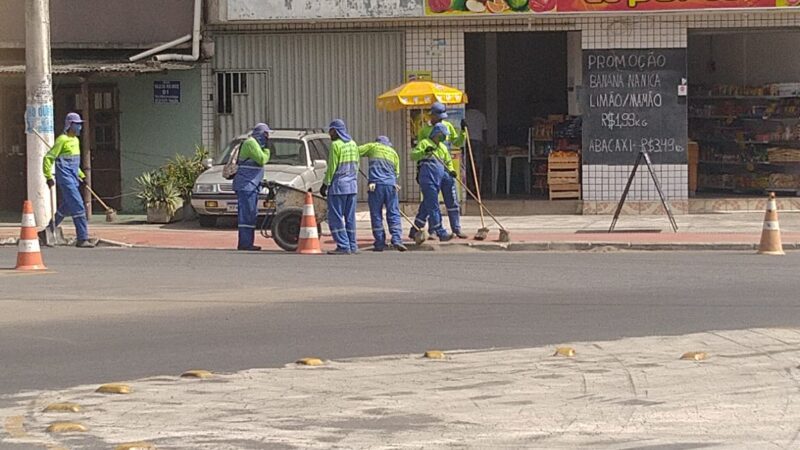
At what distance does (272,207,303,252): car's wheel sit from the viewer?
771 inches

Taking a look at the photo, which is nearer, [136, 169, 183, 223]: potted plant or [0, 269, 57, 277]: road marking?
[0, 269, 57, 277]: road marking

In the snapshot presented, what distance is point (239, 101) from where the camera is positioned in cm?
2595

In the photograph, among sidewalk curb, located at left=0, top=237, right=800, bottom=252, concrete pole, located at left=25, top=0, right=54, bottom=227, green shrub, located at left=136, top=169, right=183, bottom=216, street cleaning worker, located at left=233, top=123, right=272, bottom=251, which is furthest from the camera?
green shrub, located at left=136, top=169, right=183, bottom=216

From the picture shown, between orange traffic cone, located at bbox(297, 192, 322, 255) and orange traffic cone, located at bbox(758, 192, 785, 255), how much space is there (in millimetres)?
5819

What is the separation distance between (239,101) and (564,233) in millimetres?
7016

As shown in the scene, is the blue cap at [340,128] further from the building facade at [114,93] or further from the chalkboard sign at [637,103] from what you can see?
the chalkboard sign at [637,103]

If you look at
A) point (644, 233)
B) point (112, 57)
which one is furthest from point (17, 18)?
point (644, 233)

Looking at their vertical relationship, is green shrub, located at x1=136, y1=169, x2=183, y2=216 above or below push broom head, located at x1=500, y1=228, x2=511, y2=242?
above

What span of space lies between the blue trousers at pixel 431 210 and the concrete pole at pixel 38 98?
5734 mm

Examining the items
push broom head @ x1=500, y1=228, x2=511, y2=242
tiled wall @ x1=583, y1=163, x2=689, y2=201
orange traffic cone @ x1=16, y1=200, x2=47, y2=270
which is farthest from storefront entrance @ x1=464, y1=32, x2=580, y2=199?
orange traffic cone @ x1=16, y1=200, x2=47, y2=270

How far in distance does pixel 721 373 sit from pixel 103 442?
4355 mm

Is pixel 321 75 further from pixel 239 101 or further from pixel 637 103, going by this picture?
pixel 637 103

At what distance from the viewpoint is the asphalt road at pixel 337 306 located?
11445mm

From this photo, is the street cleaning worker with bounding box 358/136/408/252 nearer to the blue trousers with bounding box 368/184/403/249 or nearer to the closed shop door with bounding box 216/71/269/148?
the blue trousers with bounding box 368/184/403/249
